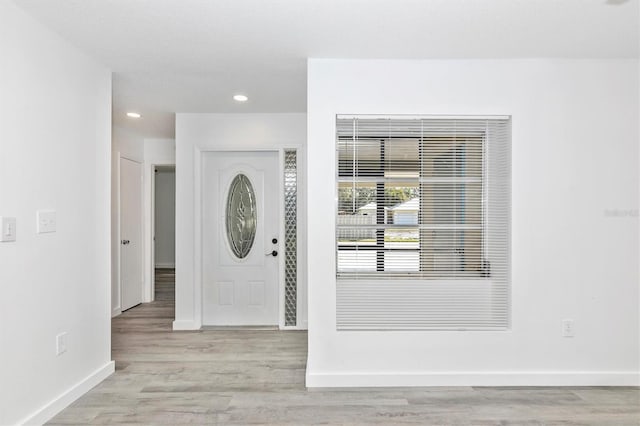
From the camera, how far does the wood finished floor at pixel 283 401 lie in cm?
238

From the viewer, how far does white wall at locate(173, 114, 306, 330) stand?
4.33 meters

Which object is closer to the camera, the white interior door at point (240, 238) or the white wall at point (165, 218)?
the white interior door at point (240, 238)

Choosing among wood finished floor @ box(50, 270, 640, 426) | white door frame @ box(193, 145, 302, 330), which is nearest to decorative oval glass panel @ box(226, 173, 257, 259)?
white door frame @ box(193, 145, 302, 330)

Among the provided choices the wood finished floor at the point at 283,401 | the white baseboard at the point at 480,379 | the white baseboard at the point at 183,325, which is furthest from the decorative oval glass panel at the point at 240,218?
the white baseboard at the point at 480,379
